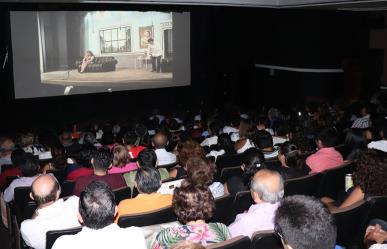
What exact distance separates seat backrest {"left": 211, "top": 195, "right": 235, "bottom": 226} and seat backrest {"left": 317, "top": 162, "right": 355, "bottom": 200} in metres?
1.13

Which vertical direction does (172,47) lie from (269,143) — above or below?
above

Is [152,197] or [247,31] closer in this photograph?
[152,197]

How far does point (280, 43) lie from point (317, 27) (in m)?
1.21

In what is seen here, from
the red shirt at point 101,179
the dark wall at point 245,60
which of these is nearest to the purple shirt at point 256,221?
the red shirt at point 101,179

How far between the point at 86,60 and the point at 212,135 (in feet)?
15.5

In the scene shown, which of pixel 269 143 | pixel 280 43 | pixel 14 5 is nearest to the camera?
pixel 269 143

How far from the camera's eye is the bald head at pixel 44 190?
3268 millimetres

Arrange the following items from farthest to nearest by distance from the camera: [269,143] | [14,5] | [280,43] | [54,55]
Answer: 1. [280,43]
2. [54,55]
3. [14,5]
4. [269,143]

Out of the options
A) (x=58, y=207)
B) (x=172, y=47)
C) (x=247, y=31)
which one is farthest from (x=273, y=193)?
(x=247, y=31)

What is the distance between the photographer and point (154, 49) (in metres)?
11.5

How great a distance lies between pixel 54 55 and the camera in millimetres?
10266

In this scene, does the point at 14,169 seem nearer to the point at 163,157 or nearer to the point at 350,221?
the point at 163,157

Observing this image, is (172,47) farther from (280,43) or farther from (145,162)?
(145,162)

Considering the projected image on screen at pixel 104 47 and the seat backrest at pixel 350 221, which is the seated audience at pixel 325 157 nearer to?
the seat backrest at pixel 350 221
